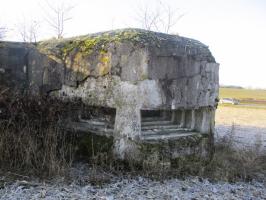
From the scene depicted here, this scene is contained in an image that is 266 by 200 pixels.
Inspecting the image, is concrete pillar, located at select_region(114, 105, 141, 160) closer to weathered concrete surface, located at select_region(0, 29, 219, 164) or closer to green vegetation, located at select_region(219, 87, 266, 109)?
weathered concrete surface, located at select_region(0, 29, 219, 164)

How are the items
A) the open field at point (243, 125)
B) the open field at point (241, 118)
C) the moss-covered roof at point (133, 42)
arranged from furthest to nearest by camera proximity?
the open field at point (241, 118) → the open field at point (243, 125) → the moss-covered roof at point (133, 42)

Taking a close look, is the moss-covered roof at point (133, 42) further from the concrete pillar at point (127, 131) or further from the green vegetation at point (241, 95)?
the green vegetation at point (241, 95)

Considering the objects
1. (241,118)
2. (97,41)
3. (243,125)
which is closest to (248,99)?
(241,118)

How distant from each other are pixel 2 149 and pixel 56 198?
117 cm

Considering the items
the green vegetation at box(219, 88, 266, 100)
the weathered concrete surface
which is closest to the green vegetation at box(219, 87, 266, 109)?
the green vegetation at box(219, 88, 266, 100)

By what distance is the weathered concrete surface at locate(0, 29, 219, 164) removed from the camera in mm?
4410

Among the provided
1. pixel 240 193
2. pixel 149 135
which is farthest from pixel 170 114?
pixel 240 193

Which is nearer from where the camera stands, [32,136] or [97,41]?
[32,136]

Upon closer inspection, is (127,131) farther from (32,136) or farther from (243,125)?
(243,125)

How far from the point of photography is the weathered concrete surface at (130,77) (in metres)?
4.41

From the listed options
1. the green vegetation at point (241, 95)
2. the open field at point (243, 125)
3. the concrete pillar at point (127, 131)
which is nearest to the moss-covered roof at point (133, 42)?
the concrete pillar at point (127, 131)

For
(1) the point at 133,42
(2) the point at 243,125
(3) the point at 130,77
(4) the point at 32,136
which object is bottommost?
(2) the point at 243,125

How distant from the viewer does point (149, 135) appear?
15.3ft

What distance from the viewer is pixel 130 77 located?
4406 mm
